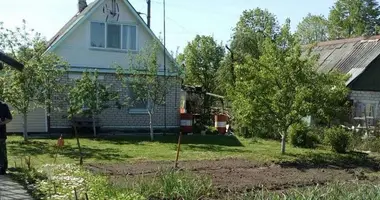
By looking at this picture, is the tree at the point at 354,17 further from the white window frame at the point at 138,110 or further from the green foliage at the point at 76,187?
the green foliage at the point at 76,187

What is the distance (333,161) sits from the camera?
15.0 m

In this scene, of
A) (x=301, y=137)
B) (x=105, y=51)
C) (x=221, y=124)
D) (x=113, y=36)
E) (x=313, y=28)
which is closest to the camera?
(x=301, y=137)

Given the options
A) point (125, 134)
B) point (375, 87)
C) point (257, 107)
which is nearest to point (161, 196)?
point (257, 107)

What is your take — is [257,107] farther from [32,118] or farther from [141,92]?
[32,118]

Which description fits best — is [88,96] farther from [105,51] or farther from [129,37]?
[129,37]

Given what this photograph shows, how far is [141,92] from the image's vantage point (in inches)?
787

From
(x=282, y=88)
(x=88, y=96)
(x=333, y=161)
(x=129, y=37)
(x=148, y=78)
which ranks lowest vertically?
(x=333, y=161)

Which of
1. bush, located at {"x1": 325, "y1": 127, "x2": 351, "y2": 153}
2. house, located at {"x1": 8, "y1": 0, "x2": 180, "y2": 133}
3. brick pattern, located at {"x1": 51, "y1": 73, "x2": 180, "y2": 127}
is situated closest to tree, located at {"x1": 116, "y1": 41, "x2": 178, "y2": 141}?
house, located at {"x1": 8, "y1": 0, "x2": 180, "y2": 133}

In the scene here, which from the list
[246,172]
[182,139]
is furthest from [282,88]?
[182,139]

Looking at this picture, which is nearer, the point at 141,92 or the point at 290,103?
the point at 290,103

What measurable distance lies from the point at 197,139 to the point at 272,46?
6.67 metres

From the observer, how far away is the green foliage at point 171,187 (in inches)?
326

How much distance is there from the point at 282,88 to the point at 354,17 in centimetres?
4468

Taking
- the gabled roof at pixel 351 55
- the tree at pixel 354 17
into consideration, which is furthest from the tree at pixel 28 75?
the tree at pixel 354 17
